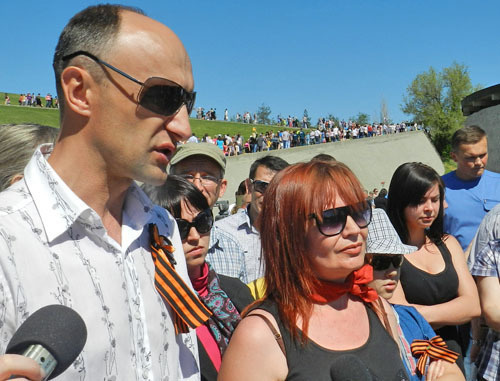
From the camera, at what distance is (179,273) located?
2.10 metres

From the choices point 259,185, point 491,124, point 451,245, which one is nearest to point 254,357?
point 451,245

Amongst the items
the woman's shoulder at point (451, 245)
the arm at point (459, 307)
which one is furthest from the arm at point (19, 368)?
the woman's shoulder at point (451, 245)

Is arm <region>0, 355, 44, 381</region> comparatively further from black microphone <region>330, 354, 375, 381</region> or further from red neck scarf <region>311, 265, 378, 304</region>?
red neck scarf <region>311, 265, 378, 304</region>

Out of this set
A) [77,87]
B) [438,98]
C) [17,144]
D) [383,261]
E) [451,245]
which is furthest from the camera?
[438,98]

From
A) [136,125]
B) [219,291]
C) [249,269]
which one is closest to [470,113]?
[249,269]

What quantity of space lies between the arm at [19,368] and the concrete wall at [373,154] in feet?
97.9

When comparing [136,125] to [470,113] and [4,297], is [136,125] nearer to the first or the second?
[4,297]

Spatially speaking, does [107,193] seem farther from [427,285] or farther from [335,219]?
[427,285]

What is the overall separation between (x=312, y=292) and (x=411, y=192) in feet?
6.84

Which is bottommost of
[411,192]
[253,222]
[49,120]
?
[253,222]

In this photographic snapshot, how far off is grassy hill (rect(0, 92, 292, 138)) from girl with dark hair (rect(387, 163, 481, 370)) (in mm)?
37298

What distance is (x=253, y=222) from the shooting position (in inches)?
174

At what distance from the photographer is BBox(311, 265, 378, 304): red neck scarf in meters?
2.31

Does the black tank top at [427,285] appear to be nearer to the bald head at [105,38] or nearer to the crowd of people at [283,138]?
the bald head at [105,38]
